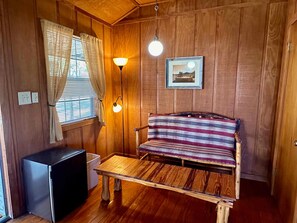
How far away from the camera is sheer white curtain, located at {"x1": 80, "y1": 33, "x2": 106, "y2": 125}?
269cm

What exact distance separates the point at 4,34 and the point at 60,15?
796mm

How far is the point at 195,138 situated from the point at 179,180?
1044mm

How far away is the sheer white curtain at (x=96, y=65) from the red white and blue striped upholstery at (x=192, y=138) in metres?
0.85

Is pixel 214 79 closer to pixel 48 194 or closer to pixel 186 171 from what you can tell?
pixel 186 171

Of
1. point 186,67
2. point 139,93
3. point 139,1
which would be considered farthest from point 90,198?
point 139,1

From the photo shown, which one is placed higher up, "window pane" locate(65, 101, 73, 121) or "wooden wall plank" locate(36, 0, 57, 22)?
"wooden wall plank" locate(36, 0, 57, 22)

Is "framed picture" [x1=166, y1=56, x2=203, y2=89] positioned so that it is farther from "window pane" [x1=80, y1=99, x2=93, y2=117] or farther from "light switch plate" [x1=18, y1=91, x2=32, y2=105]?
"light switch plate" [x1=18, y1=91, x2=32, y2=105]

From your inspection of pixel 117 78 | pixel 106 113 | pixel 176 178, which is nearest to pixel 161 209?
pixel 176 178

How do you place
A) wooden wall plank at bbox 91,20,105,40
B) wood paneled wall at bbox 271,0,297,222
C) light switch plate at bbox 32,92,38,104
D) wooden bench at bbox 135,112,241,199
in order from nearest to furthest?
1. wood paneled wall at bbox 271,0,297,222
2. light switch plate at bbox 32,92,38,104
3. wooden bench at bbox 135,112,241,199
4. wooden wall plank at bbox 91,20,105,40

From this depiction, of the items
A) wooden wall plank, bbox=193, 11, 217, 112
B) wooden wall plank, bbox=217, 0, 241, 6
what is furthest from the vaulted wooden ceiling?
wooden wall plank, bbox=217, 0, 241, 6

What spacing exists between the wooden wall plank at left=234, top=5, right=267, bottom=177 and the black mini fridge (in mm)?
2201

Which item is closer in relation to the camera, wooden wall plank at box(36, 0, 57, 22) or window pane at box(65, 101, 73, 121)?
wooden wall plank at box(36, 0, 57, 22)

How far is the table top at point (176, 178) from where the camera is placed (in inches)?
64.0

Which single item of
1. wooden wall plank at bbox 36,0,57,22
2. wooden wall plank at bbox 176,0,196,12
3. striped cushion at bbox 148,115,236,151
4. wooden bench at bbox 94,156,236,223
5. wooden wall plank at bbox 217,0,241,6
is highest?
wooden wall plank at bbox 176,0,196,12
